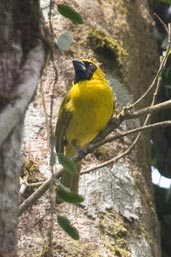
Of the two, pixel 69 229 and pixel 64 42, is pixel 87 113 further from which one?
pixel 69 229

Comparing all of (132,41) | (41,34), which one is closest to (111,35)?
(132,41)

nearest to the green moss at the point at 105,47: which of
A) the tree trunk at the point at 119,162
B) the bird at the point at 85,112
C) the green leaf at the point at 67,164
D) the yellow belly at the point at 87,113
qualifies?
the tree trunk at the point at 119,162

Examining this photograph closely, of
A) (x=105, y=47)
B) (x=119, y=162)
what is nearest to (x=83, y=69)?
(x=105, y=47)

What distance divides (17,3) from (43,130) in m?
0.93

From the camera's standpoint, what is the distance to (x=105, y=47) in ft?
10.5

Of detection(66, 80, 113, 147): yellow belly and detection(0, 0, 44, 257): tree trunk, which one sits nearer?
detection(0, 0, 44, 257): tree trunk

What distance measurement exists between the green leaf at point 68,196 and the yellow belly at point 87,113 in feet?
5.96

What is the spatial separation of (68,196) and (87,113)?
201cm

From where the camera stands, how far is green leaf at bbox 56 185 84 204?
5.65ft

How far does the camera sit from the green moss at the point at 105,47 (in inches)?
124

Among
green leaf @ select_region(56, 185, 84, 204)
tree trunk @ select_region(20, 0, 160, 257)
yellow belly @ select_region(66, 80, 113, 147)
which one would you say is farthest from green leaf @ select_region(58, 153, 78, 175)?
yellow belly @ select_region(66, 80, 113, 147)

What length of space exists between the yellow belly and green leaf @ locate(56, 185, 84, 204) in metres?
1.82

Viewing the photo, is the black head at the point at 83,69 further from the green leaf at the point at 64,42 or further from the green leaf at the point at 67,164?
the green leaf at the point at 67,164

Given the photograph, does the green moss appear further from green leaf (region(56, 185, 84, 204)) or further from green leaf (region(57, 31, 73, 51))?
green leaf (region(56, 185, 84, 204))
